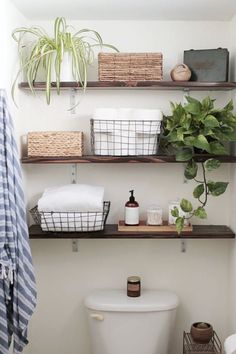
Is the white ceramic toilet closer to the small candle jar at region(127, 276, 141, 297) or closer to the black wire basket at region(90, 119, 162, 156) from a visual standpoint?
the small candle jar at region(127, 276, 141, 297)

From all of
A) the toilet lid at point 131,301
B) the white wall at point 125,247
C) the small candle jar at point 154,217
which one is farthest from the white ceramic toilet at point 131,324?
the small candle jar at point 154,217

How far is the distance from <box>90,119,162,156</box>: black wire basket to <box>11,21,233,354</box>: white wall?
201 millimetres

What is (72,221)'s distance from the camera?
7.64ft

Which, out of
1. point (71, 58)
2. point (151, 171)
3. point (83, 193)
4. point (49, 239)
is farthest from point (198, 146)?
point (49, 239)

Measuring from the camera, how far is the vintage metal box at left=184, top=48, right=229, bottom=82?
2330mm

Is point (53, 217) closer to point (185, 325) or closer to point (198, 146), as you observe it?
point (198, 146)

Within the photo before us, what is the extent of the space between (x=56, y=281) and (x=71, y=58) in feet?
4.07

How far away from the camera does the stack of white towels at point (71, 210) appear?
2.31m

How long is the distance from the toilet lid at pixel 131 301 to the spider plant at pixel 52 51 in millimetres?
1074

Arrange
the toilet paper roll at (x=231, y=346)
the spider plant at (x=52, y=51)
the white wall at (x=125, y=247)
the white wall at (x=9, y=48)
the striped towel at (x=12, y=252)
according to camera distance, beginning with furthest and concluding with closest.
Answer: the white wall at (x=125, y=247) → the spider plant at (x=52, y=51) → the white wall at (x=9, y=48) → the striped towel at (x=12, y=252) → the toilet paper roll at (x=231, y=346)

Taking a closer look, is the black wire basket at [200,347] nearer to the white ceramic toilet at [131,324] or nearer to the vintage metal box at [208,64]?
the white ceramic toilet at [131,324]

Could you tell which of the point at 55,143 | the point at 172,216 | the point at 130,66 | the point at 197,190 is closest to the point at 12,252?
the point at 55,143

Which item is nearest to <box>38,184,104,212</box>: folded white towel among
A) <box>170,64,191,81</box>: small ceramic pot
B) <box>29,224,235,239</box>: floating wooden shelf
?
<box>29,224,235,239</box>: floating wooden shelf

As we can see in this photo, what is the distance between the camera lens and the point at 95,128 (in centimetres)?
233
